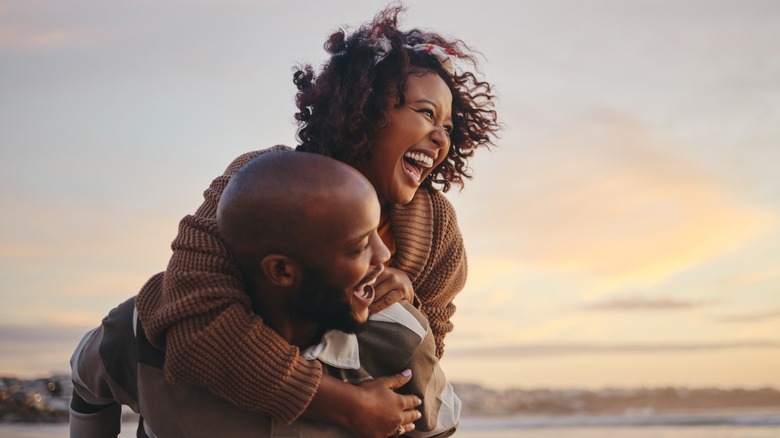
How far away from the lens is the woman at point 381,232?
2.43m

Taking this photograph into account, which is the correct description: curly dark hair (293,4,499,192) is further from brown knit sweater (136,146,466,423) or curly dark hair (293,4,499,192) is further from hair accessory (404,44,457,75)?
brown knit sweater (136,146,466,423)

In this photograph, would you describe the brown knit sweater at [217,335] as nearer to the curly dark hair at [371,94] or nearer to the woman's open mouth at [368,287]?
the woman's open mouth at [368,287]

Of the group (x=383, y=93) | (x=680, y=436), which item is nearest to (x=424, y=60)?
(x=383, y=93)

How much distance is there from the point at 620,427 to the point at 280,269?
15.9 meters

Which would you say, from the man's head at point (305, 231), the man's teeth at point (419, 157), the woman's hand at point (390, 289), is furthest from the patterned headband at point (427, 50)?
the man's head at point (305, 231)

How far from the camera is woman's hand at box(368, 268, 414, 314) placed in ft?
9.07

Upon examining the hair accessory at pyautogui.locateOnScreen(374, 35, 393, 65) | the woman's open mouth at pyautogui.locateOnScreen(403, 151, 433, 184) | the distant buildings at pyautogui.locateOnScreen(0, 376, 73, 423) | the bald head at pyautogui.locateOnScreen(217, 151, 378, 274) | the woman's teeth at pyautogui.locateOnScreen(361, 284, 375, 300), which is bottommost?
the distant buildings at pyautogui.locateOnScreen(0, 376, 73, 423)

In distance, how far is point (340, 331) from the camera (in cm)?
261

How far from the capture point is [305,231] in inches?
93.7

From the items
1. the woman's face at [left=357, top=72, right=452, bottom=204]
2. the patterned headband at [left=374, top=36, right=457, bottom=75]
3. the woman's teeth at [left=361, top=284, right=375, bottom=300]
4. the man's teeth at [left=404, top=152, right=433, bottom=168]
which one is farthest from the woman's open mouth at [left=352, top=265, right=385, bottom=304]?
the patterned headband at [left=374, top=36, right=457, bottom=75]

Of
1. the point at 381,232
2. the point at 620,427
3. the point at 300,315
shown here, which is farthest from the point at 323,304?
the point at 620,427

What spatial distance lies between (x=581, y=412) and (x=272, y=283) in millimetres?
22601

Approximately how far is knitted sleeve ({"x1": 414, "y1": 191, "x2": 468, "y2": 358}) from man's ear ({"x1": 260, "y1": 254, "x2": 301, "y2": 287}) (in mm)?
841

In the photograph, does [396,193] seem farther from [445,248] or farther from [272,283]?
[272,283]
